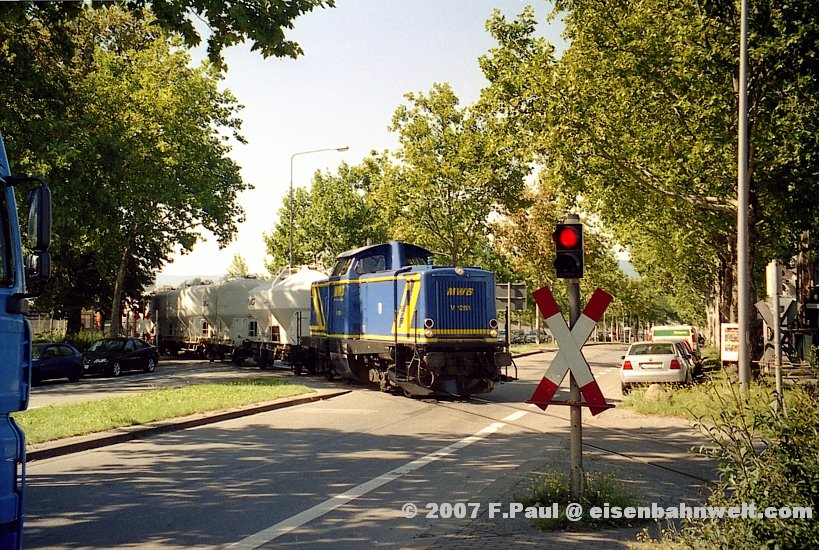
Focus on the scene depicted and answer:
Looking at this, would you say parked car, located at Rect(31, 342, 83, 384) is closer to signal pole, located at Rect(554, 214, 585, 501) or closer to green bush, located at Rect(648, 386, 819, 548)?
signal pole, located at Rect(554, 214, 585, 501)

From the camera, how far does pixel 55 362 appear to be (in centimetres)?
2927

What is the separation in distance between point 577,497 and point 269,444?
6.79 metres

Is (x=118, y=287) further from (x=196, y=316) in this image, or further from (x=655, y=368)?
(x=655, y=368)

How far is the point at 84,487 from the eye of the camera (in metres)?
9.88

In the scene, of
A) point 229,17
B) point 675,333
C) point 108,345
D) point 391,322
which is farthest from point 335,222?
point 229,17

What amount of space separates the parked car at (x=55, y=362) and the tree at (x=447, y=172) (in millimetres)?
18461

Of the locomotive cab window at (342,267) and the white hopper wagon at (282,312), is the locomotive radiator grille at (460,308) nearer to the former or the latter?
the locomotive cab window at (342,267)

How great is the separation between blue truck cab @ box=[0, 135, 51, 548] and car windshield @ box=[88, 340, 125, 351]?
93.6 ft

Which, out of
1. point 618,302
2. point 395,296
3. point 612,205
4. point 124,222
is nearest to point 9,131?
point 395,296

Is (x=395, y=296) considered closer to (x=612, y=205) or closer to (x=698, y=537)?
(x=612, y=205)

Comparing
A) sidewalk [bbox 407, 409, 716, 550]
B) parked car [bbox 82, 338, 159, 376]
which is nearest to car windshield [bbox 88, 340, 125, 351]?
parked car [bbox 82, 338, 159, 376]

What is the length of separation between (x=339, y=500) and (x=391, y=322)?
1265 cm

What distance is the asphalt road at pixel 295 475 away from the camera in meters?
7.73

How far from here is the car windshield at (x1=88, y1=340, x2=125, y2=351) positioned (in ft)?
110
